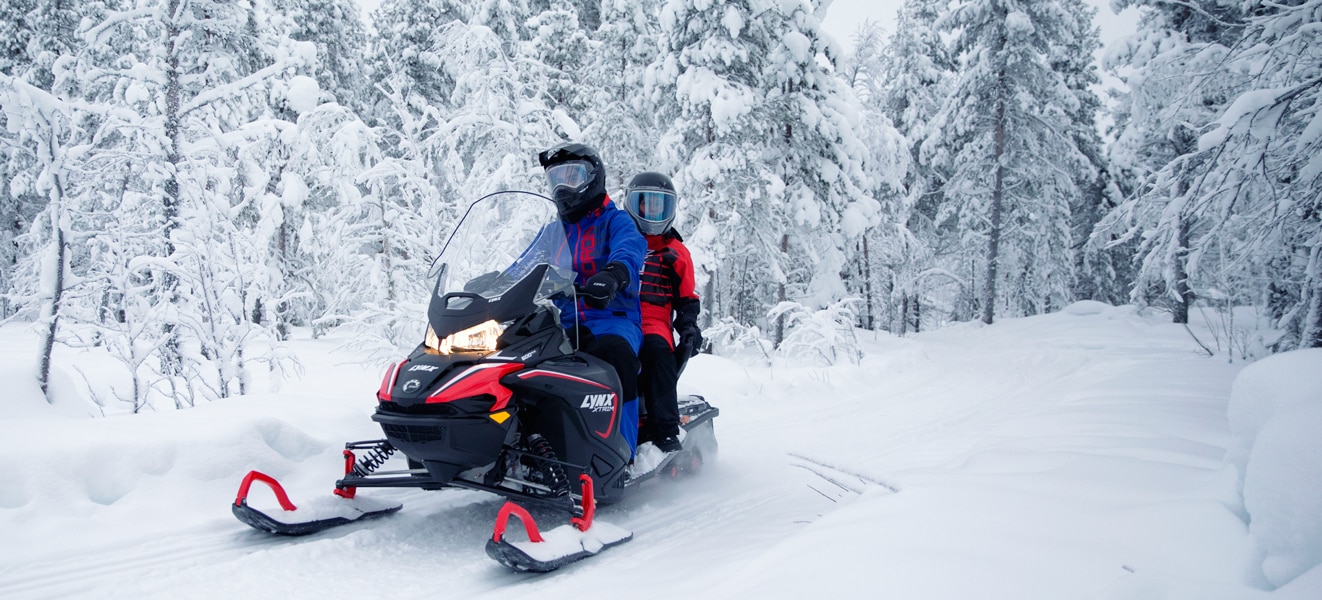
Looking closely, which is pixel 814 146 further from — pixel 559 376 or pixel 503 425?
pixel 503 425

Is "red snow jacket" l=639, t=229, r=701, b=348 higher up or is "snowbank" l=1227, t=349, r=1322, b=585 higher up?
"red snow jacket" l=639, t=229, r=701, b=348

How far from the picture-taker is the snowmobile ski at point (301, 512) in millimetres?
3281

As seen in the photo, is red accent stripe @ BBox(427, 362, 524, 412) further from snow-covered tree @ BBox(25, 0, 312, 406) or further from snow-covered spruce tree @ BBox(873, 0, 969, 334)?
snow-covered spruce tree @ BBox(873, 0, 969, 334)

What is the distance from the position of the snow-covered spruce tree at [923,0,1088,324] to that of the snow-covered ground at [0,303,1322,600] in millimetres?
17123

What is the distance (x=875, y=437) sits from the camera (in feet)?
20.1

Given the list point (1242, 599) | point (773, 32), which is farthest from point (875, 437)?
point (773, 32)

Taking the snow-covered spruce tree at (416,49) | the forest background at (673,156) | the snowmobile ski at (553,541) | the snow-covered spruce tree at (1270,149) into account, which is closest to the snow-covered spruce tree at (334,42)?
the forest background at (673,156)

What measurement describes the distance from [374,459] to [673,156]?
11.7 m

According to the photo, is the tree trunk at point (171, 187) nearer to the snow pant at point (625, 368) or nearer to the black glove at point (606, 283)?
the snow pant at point (625, 368)

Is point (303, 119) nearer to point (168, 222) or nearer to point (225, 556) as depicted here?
point (168, 222)

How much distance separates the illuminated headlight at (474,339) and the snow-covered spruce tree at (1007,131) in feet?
69.4

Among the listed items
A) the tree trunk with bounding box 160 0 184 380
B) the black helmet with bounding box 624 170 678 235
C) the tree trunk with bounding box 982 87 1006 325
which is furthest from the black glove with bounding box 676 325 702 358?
the tree trunk with bounding box 982 87 1006 325

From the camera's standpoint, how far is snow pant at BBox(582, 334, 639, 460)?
404 cm

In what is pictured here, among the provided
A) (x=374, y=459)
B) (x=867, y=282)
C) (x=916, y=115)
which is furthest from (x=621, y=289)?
(x=916, y=115)
